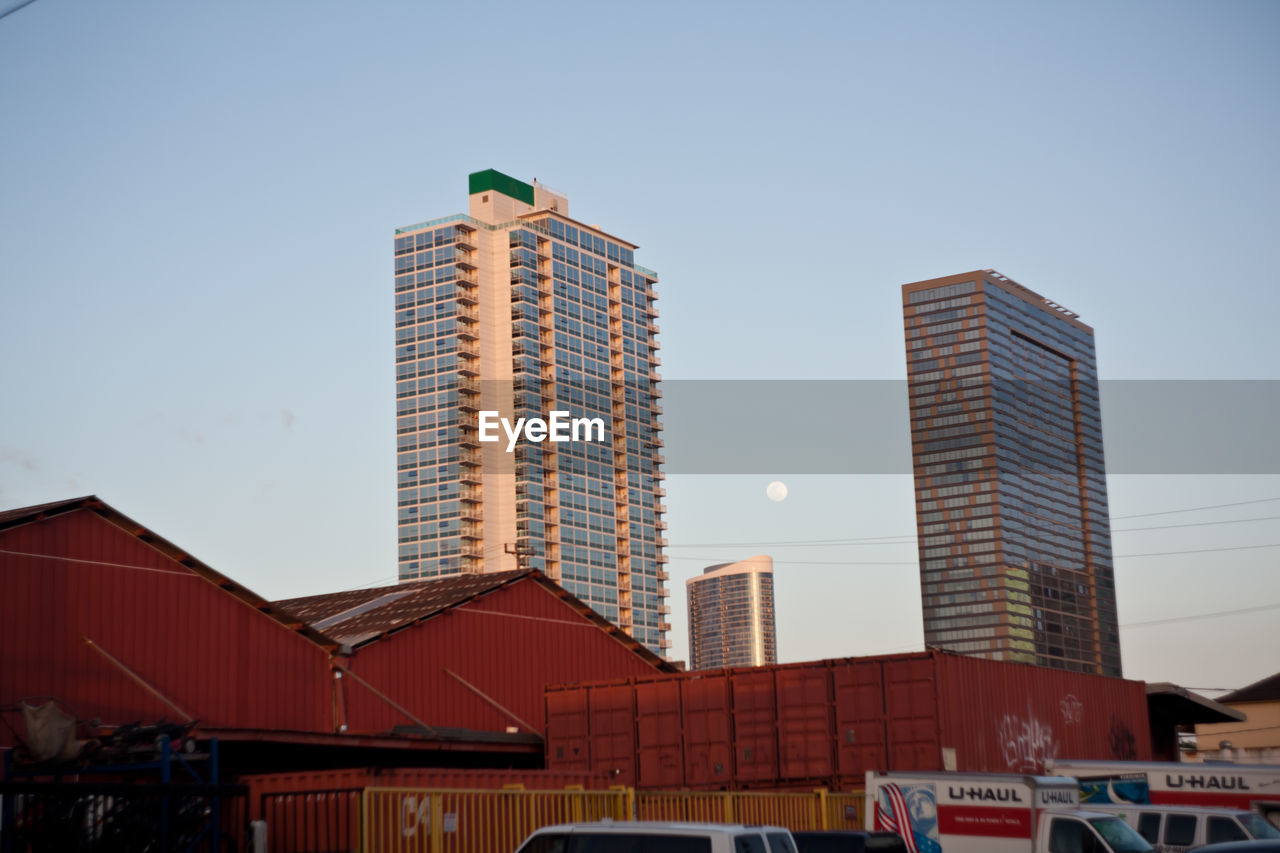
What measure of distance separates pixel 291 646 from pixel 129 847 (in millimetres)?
12095

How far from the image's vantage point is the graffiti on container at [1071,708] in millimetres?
32875

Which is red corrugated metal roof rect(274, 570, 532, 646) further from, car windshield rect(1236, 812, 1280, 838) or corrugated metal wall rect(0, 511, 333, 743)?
car windshield rect(1236, 812, 1280, 838)

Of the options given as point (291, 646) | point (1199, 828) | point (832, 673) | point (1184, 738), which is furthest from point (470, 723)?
point (1184, 738)

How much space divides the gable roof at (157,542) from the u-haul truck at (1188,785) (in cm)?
1794

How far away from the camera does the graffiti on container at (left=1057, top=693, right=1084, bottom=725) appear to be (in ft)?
108

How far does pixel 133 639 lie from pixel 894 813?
53.2 feet

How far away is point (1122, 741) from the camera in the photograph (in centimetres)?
3581

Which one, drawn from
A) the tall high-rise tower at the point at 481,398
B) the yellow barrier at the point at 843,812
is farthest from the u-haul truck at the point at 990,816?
the tall high-rise tower at the point at 481,398

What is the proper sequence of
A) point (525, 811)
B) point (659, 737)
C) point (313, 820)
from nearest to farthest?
1. point (313, 820)
2. point (525, 811)
3. point (659, 737)

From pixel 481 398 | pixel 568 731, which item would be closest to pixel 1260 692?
pixel 568 731

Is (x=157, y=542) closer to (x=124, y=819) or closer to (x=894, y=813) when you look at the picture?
(x=124, y=819)

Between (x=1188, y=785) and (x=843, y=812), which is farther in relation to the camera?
(x=1188, y=785)

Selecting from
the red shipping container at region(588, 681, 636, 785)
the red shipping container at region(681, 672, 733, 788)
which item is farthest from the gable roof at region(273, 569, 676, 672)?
the red shipping container at region(681, 672, 733, 788)

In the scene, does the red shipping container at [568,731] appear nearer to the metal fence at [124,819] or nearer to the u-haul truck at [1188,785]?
the u-haul truck at [1188,785]
